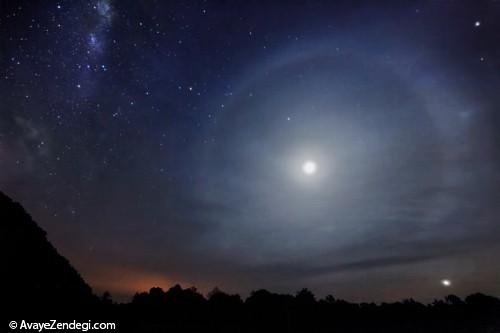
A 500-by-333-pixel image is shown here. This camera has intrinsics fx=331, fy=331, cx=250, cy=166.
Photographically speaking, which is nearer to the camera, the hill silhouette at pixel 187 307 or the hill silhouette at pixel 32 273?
the hill silhouette at pixel 32 273

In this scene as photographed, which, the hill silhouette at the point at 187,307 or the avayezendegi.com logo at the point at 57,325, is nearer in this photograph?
the avayezendegi.com logo at the point at 57,325

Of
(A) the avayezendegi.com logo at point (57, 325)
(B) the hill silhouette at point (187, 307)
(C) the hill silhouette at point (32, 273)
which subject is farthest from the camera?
(B) the hill silhouette at point (187, 307)

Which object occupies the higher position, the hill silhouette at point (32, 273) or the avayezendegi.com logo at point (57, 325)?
the hill silhouette at point (32, 273)

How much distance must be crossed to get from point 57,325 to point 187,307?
2249 cm

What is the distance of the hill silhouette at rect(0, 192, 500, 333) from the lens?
18.5 m

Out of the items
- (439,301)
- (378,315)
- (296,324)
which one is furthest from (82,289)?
(439,301)

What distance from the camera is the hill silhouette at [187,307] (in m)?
18.5

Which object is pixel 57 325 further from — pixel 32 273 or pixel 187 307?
pixel 187 307

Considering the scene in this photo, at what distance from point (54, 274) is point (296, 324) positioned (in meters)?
29.6

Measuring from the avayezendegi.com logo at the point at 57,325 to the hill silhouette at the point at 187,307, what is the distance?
41 cm

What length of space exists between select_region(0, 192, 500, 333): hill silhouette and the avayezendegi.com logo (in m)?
0.41

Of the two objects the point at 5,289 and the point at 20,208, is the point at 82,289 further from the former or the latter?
the point at 20,208

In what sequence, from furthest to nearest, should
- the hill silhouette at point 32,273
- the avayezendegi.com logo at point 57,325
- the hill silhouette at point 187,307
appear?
the hill silhouette at point 187,307, the hill silhouette at point 32,273, the avayezendegi.com logo at point 57,325

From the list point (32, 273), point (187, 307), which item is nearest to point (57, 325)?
point (32, 273)
